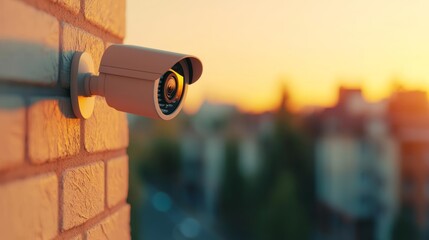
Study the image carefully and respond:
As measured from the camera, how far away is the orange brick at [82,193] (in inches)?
41.4

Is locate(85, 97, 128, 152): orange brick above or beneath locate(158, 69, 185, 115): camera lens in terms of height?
beneath

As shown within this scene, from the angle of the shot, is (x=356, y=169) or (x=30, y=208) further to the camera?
(x=356, y=169)

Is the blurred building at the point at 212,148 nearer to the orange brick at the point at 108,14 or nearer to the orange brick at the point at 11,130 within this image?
the orange brick at the point at 108,14

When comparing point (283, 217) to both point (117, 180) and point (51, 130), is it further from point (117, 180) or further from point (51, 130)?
point (51, 130)

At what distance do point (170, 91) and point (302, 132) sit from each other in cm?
2424

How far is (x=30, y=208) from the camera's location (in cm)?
90

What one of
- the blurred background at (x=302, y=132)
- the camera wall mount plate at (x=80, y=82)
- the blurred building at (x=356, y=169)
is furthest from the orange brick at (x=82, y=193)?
the blurred building at (x=356, y=169)

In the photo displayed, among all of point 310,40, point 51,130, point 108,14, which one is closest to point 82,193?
point 51,130

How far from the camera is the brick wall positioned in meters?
0.83

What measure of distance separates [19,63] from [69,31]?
0.69 feet

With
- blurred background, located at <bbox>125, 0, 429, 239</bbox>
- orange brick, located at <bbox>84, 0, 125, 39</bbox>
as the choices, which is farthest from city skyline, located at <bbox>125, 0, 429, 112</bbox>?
orange brick, located at <bbox>84, 0, 125, 39</bbox>

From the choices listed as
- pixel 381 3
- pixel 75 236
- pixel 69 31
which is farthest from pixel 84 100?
pixel 381 3

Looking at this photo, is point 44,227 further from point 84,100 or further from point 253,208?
point 253,208

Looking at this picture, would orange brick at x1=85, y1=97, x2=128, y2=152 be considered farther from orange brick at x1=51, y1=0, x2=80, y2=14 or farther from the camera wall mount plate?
orange brick at x1=51, y1=0, x2=80, y2=14
